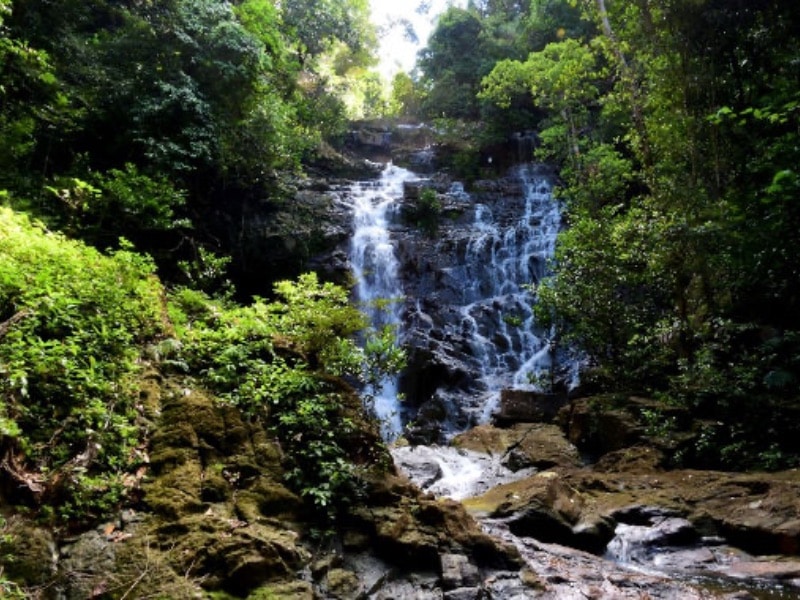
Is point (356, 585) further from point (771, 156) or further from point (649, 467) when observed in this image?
point (771, 156)

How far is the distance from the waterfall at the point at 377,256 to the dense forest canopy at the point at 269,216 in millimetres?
3938

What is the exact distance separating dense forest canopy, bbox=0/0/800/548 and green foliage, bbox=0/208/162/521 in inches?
0.8

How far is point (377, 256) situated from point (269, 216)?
4.44 m

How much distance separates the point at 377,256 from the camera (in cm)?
2047

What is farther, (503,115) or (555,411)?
(503,115)

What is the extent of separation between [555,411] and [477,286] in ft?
22.9

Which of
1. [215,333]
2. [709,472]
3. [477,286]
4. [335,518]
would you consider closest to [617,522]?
[709,472]

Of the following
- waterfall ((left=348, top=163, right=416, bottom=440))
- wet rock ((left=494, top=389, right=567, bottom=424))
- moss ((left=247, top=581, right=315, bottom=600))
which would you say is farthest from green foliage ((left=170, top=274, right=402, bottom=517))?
waterfall ((left=348, top=163, right=416, bottom=440))

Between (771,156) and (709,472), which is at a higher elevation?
(771,156)

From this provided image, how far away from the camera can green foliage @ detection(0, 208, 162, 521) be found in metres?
3.77

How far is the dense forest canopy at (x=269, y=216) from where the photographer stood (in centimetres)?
504

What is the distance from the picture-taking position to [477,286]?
20.1 metres

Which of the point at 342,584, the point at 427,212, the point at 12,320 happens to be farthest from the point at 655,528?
the point at 427,212

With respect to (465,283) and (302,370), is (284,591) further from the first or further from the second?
(465,283)
